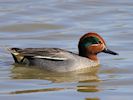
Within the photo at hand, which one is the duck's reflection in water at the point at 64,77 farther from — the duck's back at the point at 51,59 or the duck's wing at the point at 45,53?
the duck's wing at the point at 45,53

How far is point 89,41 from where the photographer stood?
13.0 meters

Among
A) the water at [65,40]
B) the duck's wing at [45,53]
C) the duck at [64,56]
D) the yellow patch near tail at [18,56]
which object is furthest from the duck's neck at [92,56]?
the yellow patch near tail at [18,56]

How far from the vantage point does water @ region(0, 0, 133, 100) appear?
35.6 ft

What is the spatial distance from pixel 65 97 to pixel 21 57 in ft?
8.61

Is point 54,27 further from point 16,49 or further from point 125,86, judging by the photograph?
point 125,86

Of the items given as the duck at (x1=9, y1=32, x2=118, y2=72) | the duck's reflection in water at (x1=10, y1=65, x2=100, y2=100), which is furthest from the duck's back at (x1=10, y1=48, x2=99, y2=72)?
the duck's reflection in water at (x1=10, y1=65, x2=100, y2=100)

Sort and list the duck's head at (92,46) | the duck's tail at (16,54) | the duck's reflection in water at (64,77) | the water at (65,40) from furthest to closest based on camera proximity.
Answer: the duck's head at (92,46) < the duck's tail at (16,54) < the duck's reflection in water at (64,77) < the water at (65,40)

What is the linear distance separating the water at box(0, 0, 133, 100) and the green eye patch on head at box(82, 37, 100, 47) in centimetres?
46

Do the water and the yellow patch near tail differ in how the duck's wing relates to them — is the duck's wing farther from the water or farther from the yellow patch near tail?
the water

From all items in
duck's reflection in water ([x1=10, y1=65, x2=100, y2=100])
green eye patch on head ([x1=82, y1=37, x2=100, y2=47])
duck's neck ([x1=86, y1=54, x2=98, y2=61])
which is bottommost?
duck's reflection in water ([x1=10, y1=65, x2=100, y2=100])

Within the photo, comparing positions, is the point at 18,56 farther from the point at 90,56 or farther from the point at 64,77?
the point at 90,56

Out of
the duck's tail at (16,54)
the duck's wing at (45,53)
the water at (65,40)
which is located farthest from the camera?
the duck's tail at (16,54)

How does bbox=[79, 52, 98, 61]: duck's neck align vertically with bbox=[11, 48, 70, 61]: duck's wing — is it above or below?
below

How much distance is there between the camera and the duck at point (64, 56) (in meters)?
12.6
